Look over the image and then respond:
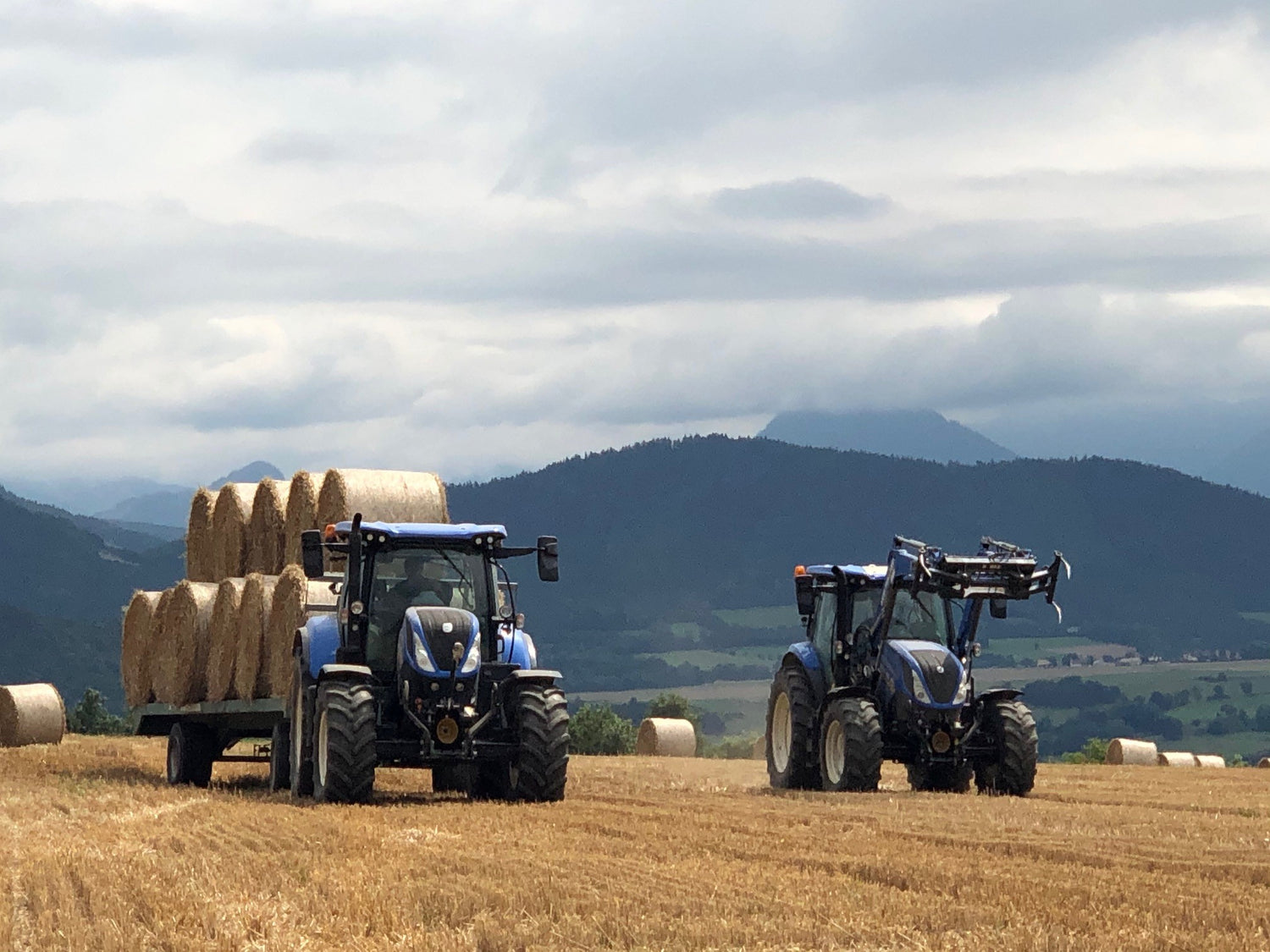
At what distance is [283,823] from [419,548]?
387 cm

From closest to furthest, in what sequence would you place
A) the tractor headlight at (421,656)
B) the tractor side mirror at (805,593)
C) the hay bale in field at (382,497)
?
the tractor headlight at (421,656) < the tractor side mirror at (805,593) < the hay bale in field at (382,497)

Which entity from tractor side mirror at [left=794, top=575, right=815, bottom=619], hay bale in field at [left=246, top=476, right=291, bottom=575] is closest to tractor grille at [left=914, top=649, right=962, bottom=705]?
tractor side mirror at [left=794, top=575, right=815, bottom=619]

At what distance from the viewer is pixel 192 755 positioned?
2075cm

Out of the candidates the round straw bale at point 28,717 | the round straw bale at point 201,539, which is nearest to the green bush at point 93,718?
the round straw bale at point 28,717

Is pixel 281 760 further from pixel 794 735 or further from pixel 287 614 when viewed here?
pixel 794 735

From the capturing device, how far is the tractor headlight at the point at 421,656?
1585 centimetres

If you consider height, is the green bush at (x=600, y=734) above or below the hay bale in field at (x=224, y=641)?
below

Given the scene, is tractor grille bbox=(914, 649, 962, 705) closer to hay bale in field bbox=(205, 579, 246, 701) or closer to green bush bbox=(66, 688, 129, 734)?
hay bale in field bbox=(205, 579, 246, 701)

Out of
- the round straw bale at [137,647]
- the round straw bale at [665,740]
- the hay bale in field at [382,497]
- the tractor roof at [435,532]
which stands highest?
the hay bale in field at [382,497]

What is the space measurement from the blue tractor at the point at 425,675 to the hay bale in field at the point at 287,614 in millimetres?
2281

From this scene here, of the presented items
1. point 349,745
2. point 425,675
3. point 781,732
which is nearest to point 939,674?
point 781,732

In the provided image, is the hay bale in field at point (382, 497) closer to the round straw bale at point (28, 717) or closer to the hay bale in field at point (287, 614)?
the hay bale in field at point (287, 614)

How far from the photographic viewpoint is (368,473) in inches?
861

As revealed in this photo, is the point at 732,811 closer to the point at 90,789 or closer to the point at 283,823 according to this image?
the point at 283,823
